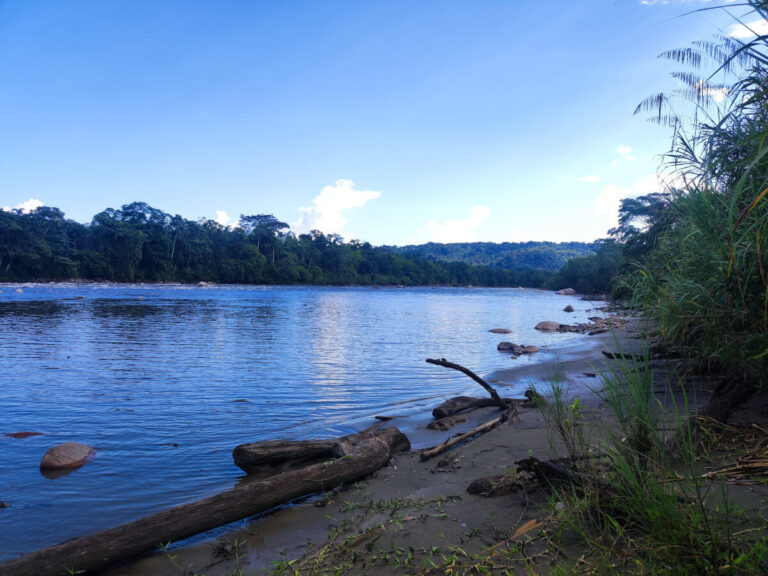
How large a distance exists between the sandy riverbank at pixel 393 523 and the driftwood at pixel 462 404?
238 centimetres

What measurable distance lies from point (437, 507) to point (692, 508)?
2.44 meters

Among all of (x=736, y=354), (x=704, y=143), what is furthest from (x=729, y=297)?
(x=704, y=143)

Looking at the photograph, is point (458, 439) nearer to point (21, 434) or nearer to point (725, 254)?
point (725, 254)

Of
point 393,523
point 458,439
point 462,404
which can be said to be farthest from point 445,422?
point 393,523

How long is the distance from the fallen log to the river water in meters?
1.25

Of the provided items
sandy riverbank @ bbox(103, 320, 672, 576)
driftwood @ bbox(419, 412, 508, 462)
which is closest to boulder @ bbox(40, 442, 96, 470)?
sandy riverbank @ bbox(103, 320, 672, 576)

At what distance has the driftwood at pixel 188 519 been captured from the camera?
3543 mm

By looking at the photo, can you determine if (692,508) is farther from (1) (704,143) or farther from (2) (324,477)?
(1) (704,143)

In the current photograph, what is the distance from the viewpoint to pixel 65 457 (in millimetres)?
6430

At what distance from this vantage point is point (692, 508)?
2.43 meters

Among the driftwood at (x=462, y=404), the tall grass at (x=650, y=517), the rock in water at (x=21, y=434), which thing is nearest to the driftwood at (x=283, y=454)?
the driftwood at (x=462, y=404)

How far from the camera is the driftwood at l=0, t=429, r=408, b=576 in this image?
Result: 139 inches

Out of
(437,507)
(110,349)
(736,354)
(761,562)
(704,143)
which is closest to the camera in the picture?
(761,562)

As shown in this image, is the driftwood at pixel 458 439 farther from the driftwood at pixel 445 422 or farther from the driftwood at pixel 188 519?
the driftwood at pixel 445 422
